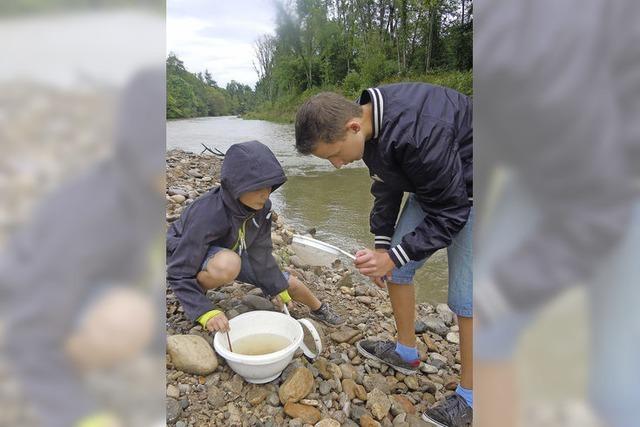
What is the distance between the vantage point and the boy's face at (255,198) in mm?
2068

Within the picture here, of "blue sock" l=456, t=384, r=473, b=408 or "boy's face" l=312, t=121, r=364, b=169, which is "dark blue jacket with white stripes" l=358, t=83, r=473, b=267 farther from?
"blue sock" l=456, t=384, r=473, b=408

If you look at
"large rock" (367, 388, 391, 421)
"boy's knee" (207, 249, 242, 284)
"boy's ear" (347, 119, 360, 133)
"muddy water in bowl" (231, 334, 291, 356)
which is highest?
"boy's ear" (347, 119, 360, 133)

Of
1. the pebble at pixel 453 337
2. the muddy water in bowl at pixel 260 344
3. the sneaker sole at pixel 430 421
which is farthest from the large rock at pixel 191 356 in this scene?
the pebble at pixel 453 337

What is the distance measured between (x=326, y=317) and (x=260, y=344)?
0.58m

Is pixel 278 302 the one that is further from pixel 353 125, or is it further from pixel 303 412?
pixel 353 125

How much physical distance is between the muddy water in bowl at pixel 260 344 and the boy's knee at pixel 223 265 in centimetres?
31

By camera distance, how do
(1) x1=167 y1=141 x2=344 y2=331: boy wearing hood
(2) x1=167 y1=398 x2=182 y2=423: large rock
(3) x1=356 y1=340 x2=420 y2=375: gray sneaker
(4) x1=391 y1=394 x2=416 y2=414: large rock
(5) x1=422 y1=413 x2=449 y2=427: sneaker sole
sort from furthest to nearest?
(3) x1=356 y1=340 x2=420 y2=375: gray sneaker, (1) x1=167 y1=141 x2=344 y2=331: boy wearing hood, (4) x1=391 y1=394 x2=416 y2=414: large rock, (5) x1=422 y1=413 x2=449 y2=427: sneaker sole, (2) x1=167 y1=398 x2=182 y2=423: large rock

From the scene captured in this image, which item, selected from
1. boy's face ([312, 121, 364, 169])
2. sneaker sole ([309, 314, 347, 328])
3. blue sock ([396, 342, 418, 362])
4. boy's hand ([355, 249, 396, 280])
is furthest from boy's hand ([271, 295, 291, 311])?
boy's face ([312, 121, 364, 169])

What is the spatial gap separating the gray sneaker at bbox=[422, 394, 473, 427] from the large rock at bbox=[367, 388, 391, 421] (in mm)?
160

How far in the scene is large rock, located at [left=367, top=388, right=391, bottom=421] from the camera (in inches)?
73.0

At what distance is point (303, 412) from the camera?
1793mm

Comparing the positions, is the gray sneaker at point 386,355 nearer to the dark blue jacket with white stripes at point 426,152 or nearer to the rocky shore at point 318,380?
the rocky shore at point 318,380
